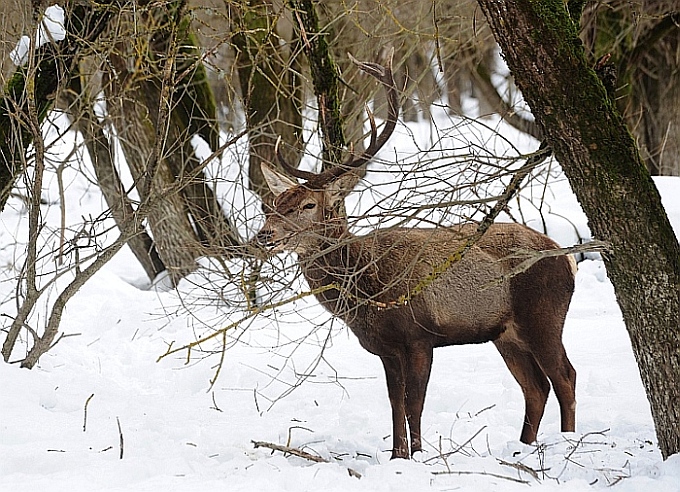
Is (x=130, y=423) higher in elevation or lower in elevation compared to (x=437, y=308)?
lower

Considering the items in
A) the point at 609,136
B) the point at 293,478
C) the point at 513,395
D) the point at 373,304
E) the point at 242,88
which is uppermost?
the point at 242,88

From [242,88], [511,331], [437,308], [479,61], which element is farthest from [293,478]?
[479,61]

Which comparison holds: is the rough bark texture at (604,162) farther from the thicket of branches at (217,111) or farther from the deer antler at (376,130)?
the deer antler at (376,130)

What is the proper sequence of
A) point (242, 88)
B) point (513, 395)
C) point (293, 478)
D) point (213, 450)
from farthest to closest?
point (242, 88)
point (513, 395)
point (213, 450)
point (293, 478)

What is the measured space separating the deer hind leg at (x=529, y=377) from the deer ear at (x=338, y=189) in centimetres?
150

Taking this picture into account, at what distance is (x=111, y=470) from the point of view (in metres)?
4.54

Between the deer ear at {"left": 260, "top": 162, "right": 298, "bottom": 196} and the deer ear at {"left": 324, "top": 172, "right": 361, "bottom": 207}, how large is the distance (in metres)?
0.39

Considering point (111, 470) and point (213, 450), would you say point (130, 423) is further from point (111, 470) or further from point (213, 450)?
point (111, 470)

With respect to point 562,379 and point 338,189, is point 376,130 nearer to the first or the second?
point 338,189

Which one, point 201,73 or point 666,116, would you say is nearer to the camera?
point 201,73

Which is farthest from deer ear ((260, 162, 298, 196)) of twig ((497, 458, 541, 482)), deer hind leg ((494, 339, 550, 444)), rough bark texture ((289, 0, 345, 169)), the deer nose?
twig ((497, 458, 541, 482))

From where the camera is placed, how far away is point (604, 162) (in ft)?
14.9

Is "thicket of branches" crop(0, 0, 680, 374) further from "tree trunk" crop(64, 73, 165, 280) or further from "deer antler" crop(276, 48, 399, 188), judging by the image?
"deer antler" crop(276, 48, 399, 188)

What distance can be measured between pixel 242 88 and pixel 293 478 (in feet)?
21.5
